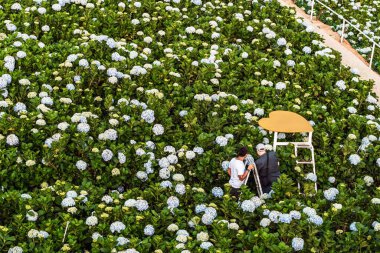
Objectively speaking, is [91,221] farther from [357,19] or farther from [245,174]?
[357,19]

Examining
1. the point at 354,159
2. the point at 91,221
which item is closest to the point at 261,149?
the point at 354,159

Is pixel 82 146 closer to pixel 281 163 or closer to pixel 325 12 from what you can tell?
pixel 281 163

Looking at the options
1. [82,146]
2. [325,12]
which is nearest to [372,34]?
[325,12]

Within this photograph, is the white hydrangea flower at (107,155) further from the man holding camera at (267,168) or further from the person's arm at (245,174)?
the man holding camera at (267,168)

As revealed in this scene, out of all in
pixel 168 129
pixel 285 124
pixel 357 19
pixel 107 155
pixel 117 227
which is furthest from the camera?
pixel 357 19

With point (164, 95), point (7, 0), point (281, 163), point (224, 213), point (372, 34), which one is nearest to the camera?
point (224, 213)

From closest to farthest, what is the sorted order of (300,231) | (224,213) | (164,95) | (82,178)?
1. (300,231)
2. (224,213)
3. (82,178)
4. (164,95)

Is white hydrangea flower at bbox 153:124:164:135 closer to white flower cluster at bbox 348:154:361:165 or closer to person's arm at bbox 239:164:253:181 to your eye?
person's arm at bbox 239:164:253:181

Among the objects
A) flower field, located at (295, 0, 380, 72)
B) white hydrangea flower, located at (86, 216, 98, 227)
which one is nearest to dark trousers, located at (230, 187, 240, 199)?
white hydrangea flower, located at (86, 216, 98, 227)
